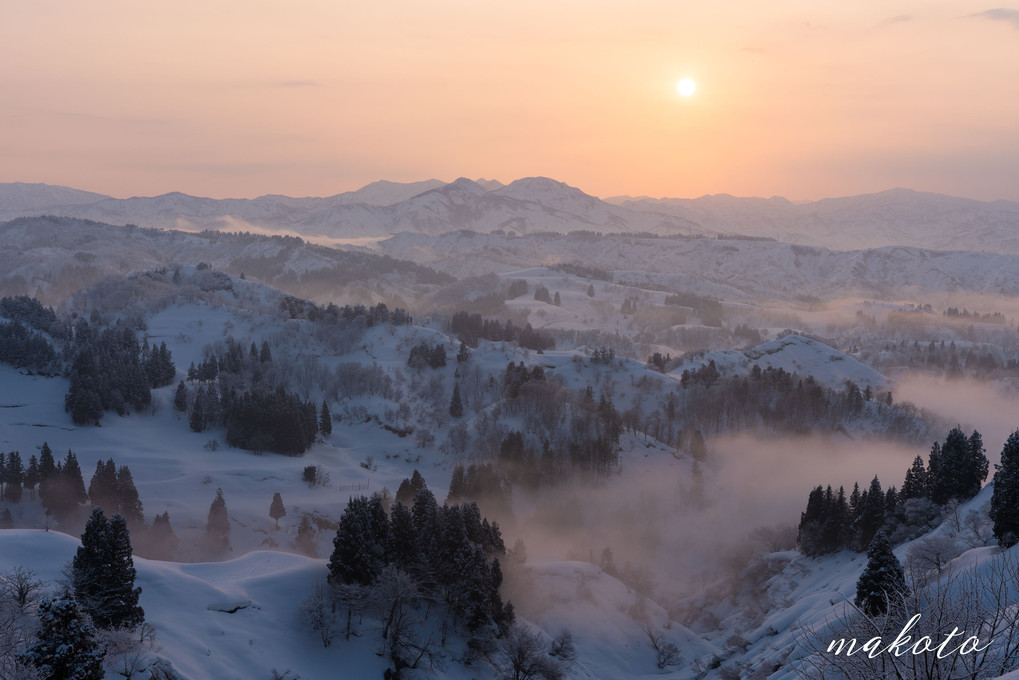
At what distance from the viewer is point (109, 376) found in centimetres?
11462

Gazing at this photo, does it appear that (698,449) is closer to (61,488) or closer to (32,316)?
(61,488)

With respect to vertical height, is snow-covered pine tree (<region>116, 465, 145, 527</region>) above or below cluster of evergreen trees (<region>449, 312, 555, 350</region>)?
below

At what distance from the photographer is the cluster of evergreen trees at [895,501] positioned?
69.1 metres

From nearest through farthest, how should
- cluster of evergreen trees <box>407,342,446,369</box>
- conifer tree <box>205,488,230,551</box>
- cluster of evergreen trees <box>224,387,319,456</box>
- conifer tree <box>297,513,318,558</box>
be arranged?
conifer tree <box>205,488,230,551</box> < conifer tree <box>297,513,318,558</box> < cluster of evergreen trees <box>224,387,319,456</box> < cluster of evergreen trees <box>407,342,446,369</box>

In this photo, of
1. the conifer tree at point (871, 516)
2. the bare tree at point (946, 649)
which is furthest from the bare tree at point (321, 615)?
the conifer tree at point (871, 516)

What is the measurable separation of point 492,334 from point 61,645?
153442 millimetres

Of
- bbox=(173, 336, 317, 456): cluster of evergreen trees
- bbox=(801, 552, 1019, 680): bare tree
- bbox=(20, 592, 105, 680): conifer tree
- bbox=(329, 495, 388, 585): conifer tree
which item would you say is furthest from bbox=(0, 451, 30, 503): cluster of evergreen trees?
bbox=(801, 552, 1019, 680): bare tree

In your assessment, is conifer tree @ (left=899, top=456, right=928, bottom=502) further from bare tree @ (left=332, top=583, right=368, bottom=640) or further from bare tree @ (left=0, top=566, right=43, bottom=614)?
bare tree @ (left=0, top=566, right=43, bottom=614)

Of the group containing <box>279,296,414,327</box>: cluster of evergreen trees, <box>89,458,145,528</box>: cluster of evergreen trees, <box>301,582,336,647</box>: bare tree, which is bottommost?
<box>89,458,145,528</box>: cluster of evergreen trees

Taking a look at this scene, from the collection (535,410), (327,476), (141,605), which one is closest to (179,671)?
(141,605)

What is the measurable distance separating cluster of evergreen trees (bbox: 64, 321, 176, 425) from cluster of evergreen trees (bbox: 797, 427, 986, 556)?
97.8 m

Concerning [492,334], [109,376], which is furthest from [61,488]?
[492,334]

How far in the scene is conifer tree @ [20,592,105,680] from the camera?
2986 cm

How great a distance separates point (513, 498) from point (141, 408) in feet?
200
